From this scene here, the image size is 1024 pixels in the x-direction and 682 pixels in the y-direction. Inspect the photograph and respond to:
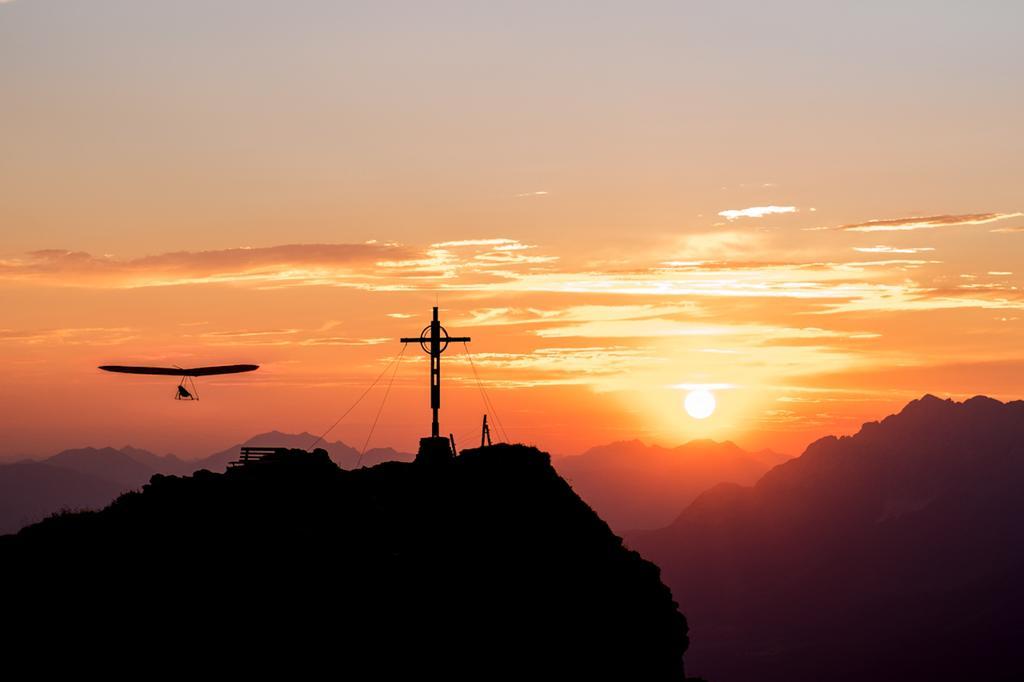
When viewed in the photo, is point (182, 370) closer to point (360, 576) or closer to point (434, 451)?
point (434, 451)

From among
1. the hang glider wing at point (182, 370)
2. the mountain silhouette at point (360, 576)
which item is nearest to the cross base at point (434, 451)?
the mountain silhouette at point (360, 576)

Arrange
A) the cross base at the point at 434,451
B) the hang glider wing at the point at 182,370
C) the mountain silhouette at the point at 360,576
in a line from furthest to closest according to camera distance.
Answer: the hang glider wing at the point at 182,370 → the cross base at the point at 434,451 → the mountain silhouette at the point at 360,576

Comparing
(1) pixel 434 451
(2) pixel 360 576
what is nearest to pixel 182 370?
(1) pixel 434 451

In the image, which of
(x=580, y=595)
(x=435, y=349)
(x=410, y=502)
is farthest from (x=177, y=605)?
(x=435, y=349)

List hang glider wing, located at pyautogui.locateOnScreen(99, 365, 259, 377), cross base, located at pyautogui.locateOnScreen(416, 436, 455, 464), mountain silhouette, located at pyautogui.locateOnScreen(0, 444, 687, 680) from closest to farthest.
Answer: mountain silhouette, located at pyautogui.locateOnScreen(0, 444, 687, 680)
cross base, located at pyautogui.locateOnScreen(416, 436, 455, 464)
hang glider wing, located at pyautogui.locateOnScreen(99, 365, 259, 377)

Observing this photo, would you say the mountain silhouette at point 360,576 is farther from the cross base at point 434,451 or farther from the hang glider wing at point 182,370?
the hang glider wing at point 182,370

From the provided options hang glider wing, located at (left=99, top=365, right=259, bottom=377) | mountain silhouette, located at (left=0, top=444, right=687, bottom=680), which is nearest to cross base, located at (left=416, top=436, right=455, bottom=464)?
mountain silhouette, located at (left=0, top=444, right=687, bottom=680)

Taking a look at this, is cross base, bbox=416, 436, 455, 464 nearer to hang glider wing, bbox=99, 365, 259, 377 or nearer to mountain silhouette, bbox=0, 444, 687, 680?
mountain silhouette, bbox=0, 444, 687, 680

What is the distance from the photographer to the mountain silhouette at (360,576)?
152ft

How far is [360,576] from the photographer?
5019 centimetres

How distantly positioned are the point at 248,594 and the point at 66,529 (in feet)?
41.2

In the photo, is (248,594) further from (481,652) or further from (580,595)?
(580,595)

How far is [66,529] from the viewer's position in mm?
53938

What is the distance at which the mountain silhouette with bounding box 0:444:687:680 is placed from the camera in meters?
46.2
